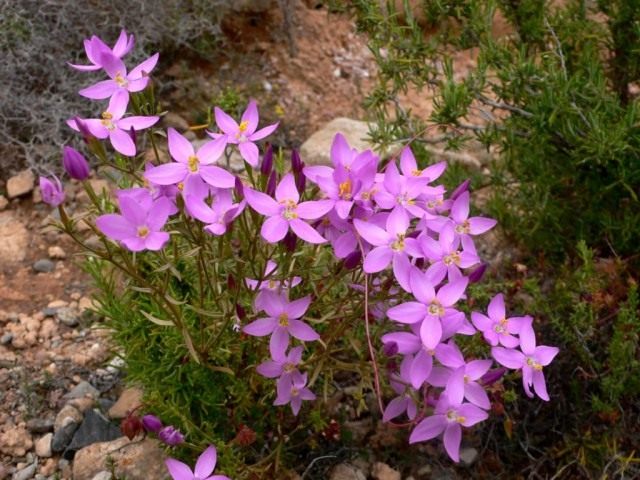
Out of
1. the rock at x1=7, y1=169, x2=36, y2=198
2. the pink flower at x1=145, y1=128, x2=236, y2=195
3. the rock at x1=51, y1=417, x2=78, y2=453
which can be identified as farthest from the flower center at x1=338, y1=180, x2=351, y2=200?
the rock at x1=7, y1=169, x2=36, y2=198

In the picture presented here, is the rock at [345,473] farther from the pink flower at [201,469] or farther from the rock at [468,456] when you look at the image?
the pink flower at [201,469]

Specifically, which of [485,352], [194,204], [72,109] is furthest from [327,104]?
[194,204]

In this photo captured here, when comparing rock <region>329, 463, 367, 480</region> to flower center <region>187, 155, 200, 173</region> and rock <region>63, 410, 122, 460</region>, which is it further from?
flower center <region>187, 155, 200, 173</region>

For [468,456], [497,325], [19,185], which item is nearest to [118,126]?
[497,325]

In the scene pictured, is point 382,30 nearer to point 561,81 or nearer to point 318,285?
point 561,81

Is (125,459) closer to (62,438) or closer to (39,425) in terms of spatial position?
(62,438)
